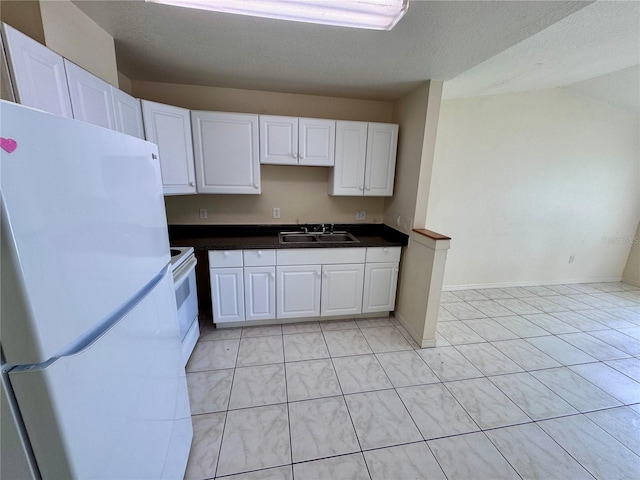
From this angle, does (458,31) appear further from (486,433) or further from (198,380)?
(198,380)

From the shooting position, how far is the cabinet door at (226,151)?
227 cm

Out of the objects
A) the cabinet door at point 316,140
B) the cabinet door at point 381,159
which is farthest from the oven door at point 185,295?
the cabinet door at point 381,159

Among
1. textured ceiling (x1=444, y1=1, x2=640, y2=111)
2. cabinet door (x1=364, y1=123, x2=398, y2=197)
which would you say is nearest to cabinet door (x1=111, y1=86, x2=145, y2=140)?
cabinet door (x1=364, y1=123, x2=398, y2=197)

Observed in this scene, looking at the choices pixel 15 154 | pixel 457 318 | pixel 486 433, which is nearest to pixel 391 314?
pixel 457 318

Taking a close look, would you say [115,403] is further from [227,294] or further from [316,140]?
[316,140]

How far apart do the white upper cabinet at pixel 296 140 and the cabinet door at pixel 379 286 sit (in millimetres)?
1219

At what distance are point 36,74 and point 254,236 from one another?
1.84 m

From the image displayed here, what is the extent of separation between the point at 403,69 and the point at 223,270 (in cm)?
222

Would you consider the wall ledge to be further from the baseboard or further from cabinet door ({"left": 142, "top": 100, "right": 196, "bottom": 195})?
cabinet door ({"left": 142, "top": 100, "right": 196, "bottom": 195})

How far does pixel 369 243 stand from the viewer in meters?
2.53

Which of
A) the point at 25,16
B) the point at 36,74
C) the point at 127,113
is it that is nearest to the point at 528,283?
the point at 127,113

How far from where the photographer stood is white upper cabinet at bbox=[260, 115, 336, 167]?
238 centimetres

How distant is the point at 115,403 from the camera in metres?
0.70

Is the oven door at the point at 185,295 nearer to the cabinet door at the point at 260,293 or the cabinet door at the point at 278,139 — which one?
the cabinet door at the point at 260,293
